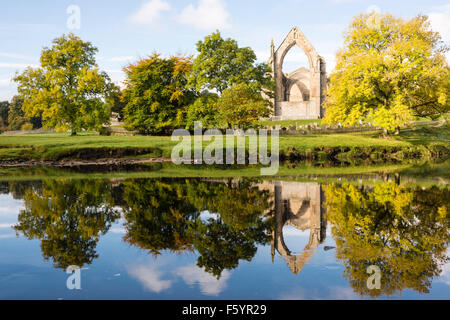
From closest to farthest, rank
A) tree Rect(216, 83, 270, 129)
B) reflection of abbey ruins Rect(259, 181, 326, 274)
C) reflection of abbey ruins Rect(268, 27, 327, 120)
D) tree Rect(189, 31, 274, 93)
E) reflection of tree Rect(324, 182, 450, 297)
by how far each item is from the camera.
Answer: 1. reflection of tree Rect(324, 182, 450, 297)
2. reflection of abbey ruins Rect(259, 181, 326, 274)
3. tree Rect(216, 83, 270, 129)
4. tree Rect(189, 31, 274, 93)
5. reflection of abbey ruins Rect(268, 27, 327, 120)

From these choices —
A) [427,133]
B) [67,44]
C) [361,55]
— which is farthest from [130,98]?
[427,133]

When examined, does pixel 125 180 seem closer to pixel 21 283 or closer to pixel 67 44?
pixel 21 283

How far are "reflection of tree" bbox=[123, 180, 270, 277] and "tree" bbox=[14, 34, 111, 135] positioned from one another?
27.4m

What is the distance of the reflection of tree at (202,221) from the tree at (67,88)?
90.0 ft

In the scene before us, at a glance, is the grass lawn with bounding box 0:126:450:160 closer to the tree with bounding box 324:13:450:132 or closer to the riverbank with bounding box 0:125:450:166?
the riverbank with bounding box 0:125:450:166

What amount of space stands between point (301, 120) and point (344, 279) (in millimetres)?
53353

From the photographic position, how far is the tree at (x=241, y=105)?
30922 millimetres

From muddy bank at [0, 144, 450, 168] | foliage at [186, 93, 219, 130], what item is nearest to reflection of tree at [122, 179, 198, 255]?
muddy bank at [0, 144, 450, 168]

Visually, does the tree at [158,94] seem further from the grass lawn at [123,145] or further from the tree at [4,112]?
the tree at [4,112]

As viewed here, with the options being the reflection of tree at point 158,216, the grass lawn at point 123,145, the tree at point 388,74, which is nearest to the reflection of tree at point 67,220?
the reflection of tree at point 158,216

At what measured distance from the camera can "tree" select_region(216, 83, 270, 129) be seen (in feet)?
101

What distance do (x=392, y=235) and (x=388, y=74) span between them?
25154 mm

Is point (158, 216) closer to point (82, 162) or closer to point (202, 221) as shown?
point (202, 221)
